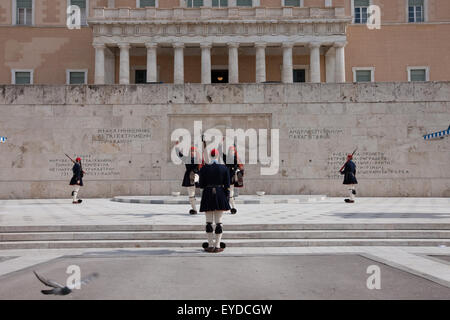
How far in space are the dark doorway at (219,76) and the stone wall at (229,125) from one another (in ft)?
69.9

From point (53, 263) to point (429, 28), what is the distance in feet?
140

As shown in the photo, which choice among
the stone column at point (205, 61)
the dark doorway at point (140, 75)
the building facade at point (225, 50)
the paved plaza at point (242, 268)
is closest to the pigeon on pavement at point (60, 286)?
the paved plaza at point (242, 268)

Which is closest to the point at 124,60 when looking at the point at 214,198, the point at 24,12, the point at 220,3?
the point at 220,3

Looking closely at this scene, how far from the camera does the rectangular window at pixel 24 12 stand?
38.5 meters

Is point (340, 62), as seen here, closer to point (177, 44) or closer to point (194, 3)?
point (177, 44)

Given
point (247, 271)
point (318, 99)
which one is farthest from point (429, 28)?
point (247, 271)

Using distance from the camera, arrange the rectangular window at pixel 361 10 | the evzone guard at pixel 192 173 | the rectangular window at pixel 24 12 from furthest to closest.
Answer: the rectangular window at pixel 361 10, the rectangular window at pixel 24 12, the evzone guard at pixel 192 173

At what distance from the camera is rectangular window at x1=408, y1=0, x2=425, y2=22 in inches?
1522

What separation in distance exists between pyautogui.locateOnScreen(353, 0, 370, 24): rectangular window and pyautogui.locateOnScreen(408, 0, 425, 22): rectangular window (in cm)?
442

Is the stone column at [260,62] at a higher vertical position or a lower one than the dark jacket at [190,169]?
higher

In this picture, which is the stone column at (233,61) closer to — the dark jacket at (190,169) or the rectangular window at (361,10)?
the rectangular window at (361,10)

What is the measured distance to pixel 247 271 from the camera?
631 centimetres

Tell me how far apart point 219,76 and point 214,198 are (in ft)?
110
